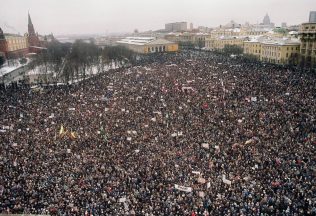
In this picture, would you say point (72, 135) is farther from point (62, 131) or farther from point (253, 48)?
point (253, 48)

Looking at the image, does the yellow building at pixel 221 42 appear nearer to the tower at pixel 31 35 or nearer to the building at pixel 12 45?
the tower at pixel 31 35

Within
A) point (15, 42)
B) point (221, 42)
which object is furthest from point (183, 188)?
point (221, 42)

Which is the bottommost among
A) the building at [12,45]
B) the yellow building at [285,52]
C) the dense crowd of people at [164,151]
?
the dense crowd of people at [164,151]

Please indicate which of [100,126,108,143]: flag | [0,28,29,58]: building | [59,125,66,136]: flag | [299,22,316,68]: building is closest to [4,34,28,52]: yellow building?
[0,28,29,58]: building

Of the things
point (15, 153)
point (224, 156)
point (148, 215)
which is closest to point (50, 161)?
point (15, 153)

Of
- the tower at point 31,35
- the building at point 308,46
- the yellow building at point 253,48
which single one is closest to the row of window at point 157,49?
the yellow building at point 253,48

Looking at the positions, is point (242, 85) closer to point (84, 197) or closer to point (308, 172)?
point (308, 172)
